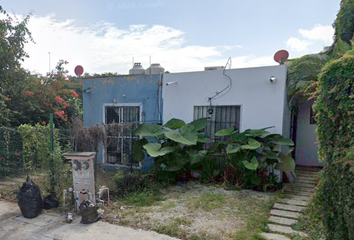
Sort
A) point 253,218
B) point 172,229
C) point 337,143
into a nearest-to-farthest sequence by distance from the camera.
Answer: point 337,143
point 172,229
point 253,218

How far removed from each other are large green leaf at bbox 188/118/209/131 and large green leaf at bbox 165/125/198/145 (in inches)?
7.7

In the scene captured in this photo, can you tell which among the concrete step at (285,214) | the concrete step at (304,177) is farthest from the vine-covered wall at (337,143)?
the concrete step at (304,177)

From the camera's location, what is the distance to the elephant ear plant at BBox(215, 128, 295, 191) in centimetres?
545

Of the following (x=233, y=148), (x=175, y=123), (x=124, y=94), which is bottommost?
(x=233, y=148)

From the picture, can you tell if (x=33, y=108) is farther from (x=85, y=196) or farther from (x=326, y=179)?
(x=326, y=179)

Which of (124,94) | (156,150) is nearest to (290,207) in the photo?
(156,150)

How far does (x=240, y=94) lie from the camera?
623 cm

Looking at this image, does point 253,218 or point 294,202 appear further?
point 294,202

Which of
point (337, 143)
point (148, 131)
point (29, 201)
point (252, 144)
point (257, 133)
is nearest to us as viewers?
point (337, 143)

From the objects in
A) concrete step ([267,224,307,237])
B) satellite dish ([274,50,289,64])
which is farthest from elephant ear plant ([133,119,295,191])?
satellite dish ([274,50,289,64])

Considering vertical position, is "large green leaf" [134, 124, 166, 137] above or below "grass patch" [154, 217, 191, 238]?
above

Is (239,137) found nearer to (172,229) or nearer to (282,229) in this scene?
(282,229)

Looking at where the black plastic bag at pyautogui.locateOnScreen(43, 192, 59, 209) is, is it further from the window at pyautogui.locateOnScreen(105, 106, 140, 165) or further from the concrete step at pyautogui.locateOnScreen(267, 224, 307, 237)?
the concrete step at pyautogui.locateOnScreen(267, 224, 307, 237)

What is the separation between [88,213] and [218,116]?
13.6 feet
